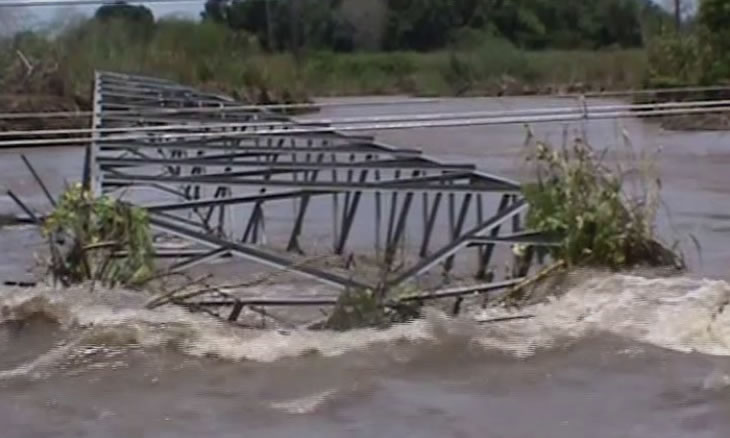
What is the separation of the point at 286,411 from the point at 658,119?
77.9 ft

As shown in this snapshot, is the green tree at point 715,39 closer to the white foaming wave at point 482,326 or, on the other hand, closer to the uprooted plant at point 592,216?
the uprooted plant at point 592,216

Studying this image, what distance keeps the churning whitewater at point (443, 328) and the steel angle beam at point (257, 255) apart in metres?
0.25

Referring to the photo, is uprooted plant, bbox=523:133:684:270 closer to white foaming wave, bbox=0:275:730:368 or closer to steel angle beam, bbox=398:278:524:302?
white foaming wave, bbox=0:275:730:368

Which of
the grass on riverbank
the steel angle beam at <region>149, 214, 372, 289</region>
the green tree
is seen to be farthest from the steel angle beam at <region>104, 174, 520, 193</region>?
the green tree

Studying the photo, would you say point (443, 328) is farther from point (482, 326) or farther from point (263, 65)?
point (263, 65)

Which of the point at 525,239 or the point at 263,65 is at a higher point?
the point at 525,239

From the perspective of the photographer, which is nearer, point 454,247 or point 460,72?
point 454,247

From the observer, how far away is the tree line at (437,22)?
31.7 meters

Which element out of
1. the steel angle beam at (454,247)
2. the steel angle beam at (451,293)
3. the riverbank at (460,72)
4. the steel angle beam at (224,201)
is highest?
the steel angle beam at (224,201)

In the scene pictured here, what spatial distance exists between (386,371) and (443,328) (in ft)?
1.58

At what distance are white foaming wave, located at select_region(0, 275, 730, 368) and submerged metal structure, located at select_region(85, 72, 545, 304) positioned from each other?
0.25 meters

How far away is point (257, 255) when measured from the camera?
7691mm

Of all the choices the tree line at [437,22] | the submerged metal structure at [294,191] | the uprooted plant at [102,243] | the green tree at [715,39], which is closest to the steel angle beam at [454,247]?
the submerged metal structure at [294,191]

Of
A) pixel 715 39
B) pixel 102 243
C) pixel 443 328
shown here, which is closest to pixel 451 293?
pixel 443 328
